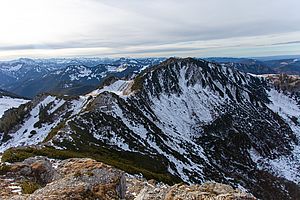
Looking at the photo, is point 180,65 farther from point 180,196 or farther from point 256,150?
point 180,196

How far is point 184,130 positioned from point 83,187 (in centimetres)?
11442

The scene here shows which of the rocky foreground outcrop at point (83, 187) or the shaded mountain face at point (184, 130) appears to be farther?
the shaded mountain face at point (184, 130)

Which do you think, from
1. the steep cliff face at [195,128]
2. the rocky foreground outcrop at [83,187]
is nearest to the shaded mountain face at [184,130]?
the steep cliff face at [195,128]

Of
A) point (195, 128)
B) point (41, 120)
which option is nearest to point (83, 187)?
point (41, 120)

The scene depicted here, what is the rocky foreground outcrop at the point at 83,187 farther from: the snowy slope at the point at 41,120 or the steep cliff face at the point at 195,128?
the snowy slope at the point at 41,120

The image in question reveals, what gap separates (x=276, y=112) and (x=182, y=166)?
121759 mm

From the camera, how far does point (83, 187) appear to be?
2306 cm

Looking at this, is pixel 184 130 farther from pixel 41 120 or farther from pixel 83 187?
pixel 83 187

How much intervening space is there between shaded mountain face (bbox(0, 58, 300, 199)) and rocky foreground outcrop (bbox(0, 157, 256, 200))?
56.7 ft

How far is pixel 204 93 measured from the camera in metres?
176

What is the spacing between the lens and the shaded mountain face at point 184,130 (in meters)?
85.4

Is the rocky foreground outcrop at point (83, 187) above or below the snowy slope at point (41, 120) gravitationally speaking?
above

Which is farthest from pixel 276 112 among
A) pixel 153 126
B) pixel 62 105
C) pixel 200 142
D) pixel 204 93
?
pixel 62 105

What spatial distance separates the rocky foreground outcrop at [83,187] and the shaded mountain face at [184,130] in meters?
17.3
